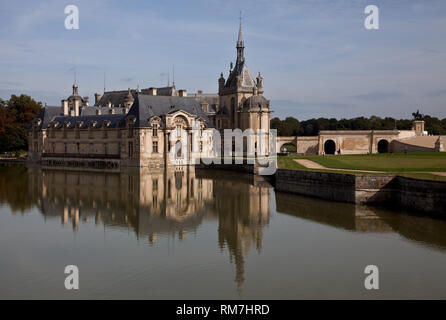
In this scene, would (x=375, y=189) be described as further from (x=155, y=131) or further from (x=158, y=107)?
(x=158, y=107)

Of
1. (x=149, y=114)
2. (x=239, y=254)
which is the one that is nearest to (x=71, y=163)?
(x=149, y=114)

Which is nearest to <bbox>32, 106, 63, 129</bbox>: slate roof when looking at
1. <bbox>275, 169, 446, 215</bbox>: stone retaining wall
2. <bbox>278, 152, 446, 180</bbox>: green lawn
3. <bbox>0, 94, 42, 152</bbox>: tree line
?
<bbox>0, 94, 42, 152</bbox>: tree line

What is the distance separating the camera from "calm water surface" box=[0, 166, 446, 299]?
1183 cm

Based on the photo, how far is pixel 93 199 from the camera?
85.4ft

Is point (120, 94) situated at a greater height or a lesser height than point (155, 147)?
greater

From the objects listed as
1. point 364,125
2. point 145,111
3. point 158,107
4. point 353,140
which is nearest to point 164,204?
point 145,111

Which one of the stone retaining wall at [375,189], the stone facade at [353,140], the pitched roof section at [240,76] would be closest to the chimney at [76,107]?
the pitched roof section at [240,76]

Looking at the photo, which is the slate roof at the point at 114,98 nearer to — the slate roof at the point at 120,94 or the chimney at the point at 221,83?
the slate roof at the point at 120,94

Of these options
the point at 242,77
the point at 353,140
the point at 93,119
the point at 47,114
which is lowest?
the point at 353,140

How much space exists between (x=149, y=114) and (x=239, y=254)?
34513 millimetres

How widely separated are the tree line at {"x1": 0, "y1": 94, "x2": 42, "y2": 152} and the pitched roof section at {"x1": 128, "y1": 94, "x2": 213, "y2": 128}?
24.3 metres

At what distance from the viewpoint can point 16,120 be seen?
69938 millimetres

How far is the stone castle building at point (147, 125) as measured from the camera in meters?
47.1

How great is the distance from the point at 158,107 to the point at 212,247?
114 feet
